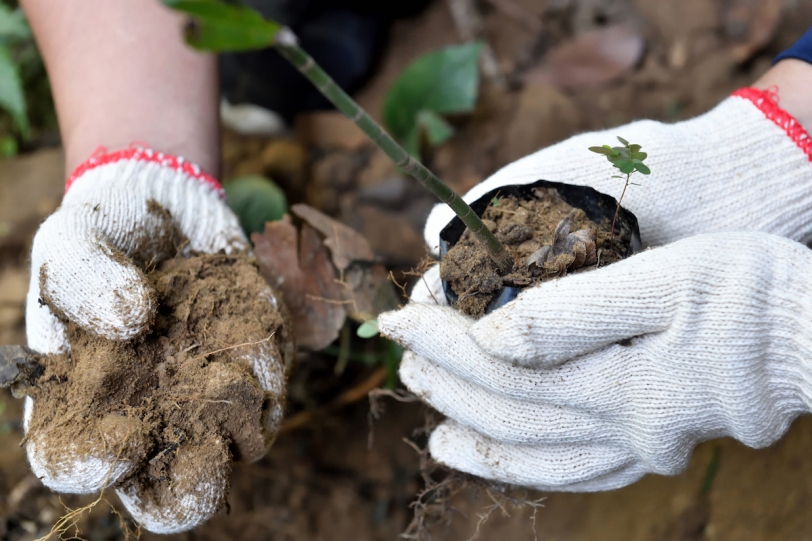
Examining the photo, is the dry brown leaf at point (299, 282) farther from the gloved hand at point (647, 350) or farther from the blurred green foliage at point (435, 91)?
the blurred green foliage at point (435, 91)

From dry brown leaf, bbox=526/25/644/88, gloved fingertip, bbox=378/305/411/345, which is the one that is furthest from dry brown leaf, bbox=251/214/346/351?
dry brown leaf, bbox=526/25/644/88

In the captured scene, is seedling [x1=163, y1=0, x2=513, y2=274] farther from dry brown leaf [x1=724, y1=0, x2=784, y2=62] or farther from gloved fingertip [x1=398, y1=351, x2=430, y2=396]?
dry brown leaf [x1=724, y1=0, x2=784, y2=62]

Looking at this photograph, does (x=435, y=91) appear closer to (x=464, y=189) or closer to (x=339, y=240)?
(x=464, y=189)

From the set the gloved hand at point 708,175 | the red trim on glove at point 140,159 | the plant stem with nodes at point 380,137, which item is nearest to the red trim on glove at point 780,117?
the gloved hand at point 708,175

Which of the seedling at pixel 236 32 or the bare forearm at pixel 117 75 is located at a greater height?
the seedling at pixel 236 32

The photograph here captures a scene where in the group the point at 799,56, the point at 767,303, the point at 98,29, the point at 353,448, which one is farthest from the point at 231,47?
the point at 353,448

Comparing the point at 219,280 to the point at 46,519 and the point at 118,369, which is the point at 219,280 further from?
the point at 46,519

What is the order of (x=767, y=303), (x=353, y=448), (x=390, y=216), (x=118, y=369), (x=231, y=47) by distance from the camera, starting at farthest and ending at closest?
(x=390, y=216), (x=353, y=448), (x=118, y=369), (x=767, y=303), (x=231, y=47)
